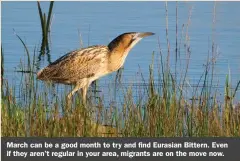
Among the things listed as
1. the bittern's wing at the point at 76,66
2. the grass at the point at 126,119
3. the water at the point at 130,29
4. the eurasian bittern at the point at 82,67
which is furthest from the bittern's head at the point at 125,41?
the grass at the point at 126,119

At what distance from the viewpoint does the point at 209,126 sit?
8.41m

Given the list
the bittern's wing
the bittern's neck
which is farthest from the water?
the bittern's wing

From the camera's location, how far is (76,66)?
11117 mm

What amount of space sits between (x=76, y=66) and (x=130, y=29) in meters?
4.47

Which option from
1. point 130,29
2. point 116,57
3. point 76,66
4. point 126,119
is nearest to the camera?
point 126,119

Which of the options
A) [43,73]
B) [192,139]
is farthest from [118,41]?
[192,139]

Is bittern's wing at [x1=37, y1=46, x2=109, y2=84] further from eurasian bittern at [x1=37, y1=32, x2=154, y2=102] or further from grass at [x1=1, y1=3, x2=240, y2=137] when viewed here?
grass at [x1=1, y1=3, x2=240, y2=137]

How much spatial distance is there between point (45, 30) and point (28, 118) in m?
6.27

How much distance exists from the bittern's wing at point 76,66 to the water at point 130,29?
92 centimetres

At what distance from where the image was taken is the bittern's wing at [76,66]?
11.1 metres

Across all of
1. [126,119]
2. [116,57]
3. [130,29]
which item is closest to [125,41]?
[116,57]

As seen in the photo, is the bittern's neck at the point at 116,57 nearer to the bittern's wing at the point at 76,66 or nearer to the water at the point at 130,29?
the bittern's wing at the point at 76,66

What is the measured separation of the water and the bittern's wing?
0.92 meters

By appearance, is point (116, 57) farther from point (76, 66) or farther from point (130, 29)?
point (130, 29)
